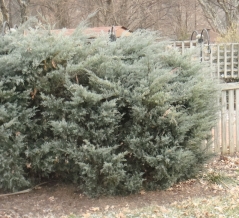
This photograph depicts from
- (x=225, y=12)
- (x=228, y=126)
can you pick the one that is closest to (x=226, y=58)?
(x=225, y=12)

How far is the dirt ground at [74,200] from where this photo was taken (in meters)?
4.51

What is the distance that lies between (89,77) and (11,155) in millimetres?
1258

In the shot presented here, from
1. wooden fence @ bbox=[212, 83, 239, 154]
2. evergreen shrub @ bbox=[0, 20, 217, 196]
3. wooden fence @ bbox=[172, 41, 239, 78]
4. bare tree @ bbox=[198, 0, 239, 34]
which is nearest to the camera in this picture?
evergreen shrub @ bbox=[0, 20, 217, 196]

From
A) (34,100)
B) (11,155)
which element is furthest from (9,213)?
(34,100)

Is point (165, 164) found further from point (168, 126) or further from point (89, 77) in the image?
point (89, 77)

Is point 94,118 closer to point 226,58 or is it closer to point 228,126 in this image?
point 228,126

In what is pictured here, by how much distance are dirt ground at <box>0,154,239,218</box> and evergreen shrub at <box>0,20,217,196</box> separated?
12 centimetres

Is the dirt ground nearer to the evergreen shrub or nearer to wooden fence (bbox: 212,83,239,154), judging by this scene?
the evergreen shrub

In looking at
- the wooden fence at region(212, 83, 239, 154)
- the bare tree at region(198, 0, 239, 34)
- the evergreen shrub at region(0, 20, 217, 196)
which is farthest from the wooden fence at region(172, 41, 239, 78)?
the evergreen shrub at region(0, 20, 217, 196)

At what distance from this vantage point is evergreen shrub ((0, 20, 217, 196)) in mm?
4613

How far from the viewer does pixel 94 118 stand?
4609 millimetres

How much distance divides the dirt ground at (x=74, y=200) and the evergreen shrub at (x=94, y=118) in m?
0.12

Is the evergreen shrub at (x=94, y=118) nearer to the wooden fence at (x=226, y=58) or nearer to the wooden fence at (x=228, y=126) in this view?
the wooden fence at (x=228, y=126)

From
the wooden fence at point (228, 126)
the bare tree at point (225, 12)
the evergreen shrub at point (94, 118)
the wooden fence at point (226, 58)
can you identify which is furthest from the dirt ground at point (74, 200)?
the bare tree at point (225, 12)
